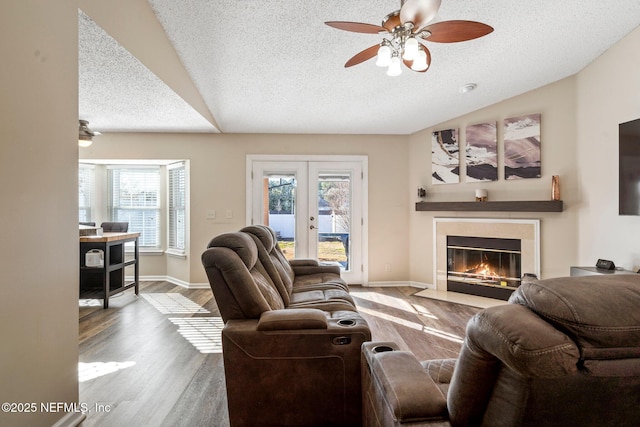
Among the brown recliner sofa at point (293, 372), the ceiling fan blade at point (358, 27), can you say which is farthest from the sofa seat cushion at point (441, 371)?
the ceiling fan blade at point (358, 27)

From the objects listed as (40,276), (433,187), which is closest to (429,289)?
(433,187)

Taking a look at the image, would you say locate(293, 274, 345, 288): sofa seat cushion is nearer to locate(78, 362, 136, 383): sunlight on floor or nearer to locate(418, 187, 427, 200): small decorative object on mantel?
locate(78, 362, 136, 383): sunlight on floor

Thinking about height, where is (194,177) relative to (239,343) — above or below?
above

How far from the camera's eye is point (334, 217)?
200 inches

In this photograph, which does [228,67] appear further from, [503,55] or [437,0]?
[503,55]

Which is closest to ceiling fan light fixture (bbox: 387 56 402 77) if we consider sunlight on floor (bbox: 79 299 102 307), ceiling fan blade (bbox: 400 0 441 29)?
ceiling fan blade (bbox: 400 0 441 29)

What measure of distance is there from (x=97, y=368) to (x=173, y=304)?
5.54ft

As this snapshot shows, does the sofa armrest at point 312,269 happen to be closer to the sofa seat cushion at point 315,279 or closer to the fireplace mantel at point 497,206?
the sofa seat cushion at point 315,279

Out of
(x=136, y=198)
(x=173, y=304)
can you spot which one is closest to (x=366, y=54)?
(x=173, y=304)

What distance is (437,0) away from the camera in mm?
1614

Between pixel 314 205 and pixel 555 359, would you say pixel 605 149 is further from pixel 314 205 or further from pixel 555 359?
pixel 555 359

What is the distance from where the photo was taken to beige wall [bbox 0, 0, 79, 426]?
1369mm

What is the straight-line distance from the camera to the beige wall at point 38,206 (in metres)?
1.37

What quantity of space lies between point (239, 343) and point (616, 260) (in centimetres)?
361
